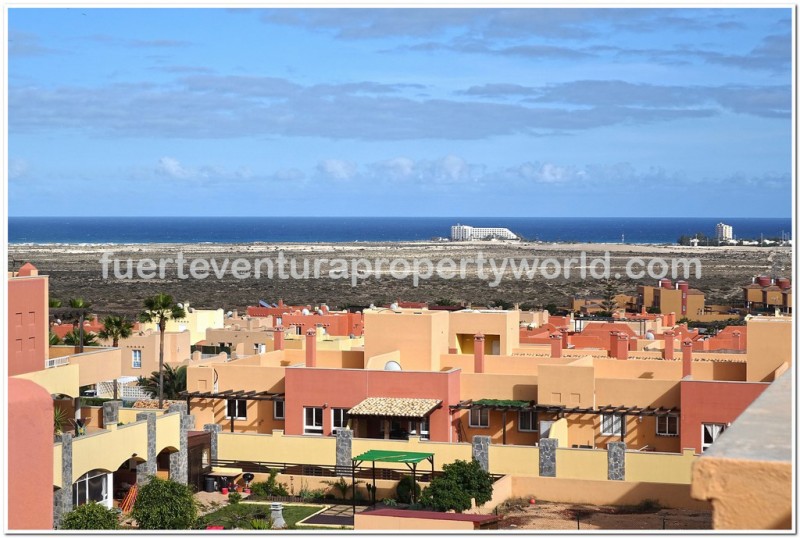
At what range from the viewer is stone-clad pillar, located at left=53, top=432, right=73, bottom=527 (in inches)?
879

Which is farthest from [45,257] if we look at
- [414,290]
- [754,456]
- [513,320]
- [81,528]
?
[754,456]

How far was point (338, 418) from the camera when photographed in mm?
30625

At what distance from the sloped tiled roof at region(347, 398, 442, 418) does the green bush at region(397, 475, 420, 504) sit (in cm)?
244

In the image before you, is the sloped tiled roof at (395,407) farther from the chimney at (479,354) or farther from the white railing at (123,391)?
the white railing at (123,391)

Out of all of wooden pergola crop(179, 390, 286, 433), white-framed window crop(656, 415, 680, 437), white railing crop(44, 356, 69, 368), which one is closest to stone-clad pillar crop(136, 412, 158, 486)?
white railing crop(44, 356, 69, 368)

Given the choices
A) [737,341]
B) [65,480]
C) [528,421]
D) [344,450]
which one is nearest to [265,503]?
[344,450]

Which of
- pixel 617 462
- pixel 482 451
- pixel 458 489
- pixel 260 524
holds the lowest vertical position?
pixel 260 524

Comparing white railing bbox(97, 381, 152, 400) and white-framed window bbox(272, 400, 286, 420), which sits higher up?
white-framed window bbox(272, 400, 286, 420)

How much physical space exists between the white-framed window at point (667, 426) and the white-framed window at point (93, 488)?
13.0 meters

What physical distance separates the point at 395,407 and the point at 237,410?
5.40 metres

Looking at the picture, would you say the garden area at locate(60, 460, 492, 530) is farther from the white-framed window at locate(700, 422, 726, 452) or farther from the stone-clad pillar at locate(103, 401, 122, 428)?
the white-framed window at locate(700, 422, 726, 452)

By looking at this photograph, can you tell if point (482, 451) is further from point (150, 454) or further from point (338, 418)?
point (150, 454)

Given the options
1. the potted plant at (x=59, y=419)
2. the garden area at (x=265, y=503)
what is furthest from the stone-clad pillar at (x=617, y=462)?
the potted plant at (x=59, y=419)

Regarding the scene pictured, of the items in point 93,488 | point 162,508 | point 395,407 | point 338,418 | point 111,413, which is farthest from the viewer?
point 338,418
